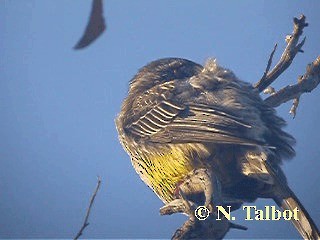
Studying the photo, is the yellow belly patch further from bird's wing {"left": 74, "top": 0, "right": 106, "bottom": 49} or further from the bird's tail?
bird's wing {"left": 74, "top": 0, "right": 106, "bottom": 49}

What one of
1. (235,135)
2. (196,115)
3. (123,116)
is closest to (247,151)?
(235,135)

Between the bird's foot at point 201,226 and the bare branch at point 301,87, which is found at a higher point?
the bare branch at point 301,87

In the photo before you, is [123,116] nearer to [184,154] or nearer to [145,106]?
[145,106]

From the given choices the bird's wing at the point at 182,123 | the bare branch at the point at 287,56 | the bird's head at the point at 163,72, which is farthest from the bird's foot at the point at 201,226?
the bird's head at the point at 163,72

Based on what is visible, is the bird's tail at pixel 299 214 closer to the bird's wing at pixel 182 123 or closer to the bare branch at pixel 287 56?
the bird's wing at pixel 182 123

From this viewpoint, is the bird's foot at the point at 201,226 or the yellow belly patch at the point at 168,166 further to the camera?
the yellow belly patch at the point at 168,166

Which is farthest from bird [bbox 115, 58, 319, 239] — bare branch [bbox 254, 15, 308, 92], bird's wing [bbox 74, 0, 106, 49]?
bird's wing [bbox 74, 0, 106, 49]

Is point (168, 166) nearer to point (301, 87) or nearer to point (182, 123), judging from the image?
point (182, 123)

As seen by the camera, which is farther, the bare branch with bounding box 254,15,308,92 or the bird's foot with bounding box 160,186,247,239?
the bare branch with bounding box 254,15,308,92
